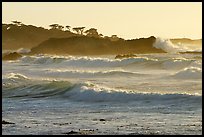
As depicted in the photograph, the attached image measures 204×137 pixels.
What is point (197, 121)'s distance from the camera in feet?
36.8

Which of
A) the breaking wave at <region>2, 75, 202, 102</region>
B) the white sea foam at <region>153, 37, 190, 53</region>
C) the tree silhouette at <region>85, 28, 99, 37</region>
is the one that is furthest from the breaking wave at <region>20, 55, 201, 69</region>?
the tree silhouette at <region>85, 28, 99, 37</region>

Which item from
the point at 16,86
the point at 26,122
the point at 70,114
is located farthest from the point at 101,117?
the point at 16,86

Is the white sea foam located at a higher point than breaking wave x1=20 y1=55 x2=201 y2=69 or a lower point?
higher

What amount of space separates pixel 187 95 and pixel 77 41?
238 feet

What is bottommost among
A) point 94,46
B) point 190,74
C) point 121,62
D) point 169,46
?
point 190,74

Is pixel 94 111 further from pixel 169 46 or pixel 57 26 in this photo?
pixel 57 26

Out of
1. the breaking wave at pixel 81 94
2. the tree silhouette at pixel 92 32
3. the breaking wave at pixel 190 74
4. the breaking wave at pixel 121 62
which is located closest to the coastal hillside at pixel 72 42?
the tree silhouette at pixel 92 32

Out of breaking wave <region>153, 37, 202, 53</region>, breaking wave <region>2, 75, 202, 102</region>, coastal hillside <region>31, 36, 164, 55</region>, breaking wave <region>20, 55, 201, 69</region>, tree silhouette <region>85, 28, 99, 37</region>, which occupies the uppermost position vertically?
tree silhouette <region>85, 28, 99, 37</region>

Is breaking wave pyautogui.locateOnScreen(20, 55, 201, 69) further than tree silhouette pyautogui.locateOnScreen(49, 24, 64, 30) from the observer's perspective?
No

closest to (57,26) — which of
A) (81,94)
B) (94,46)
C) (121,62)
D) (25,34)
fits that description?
(25,34)

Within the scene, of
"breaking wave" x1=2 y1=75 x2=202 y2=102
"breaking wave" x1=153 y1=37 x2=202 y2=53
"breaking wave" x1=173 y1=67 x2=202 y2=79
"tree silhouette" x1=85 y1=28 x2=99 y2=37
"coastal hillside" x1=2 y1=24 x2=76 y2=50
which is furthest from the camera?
"coastal hillside" x1=2 y1=24 x2=76 y2=50

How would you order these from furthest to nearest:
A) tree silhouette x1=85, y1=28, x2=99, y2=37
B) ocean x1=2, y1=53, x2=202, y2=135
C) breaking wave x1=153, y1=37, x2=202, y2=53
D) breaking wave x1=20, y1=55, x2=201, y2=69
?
tree silhouette x1=85, y1=28, x2=99, y2=37 → breaking wave x1=153, y1=37, x2=202, y2=53 → breaking wave x1=20, y1=55, x2=201, y2=69 → ocean x1=2, y1=53, x2=202, y2=135

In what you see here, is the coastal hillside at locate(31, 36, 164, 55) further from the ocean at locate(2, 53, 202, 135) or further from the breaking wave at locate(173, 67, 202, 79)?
the ocean at locate(2, 53, 202, 135)

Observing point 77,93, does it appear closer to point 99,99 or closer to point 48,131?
point 99,99
